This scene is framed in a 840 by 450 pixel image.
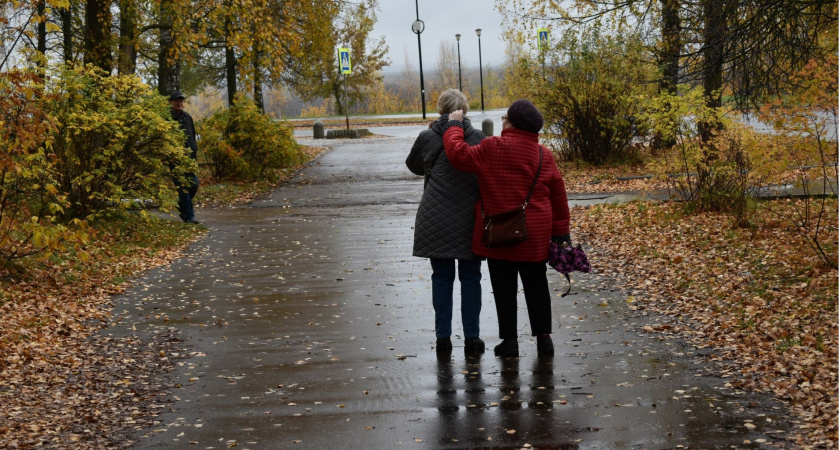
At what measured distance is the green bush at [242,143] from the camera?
18.2 meters

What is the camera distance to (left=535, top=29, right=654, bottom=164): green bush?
18.6 meters

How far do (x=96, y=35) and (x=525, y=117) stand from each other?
44.0ft

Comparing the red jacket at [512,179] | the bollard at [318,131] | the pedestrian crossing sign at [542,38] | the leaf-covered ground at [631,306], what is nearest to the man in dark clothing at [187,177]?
the leaf-covered ground at [631,306]

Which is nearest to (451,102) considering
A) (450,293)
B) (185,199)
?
(450,293)

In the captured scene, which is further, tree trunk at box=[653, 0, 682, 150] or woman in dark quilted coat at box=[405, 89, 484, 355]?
tree trunk at box=[653, 0, 682, 150]

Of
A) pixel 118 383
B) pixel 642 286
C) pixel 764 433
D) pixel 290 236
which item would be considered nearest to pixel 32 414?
pixel 118 383

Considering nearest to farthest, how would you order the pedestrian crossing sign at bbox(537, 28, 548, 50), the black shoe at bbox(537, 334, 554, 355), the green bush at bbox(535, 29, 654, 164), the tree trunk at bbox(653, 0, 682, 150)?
the black shoe at bbox(537, 334, 554, 355)
the tree trunk at bbox(653, 0, 682, 150)
the green bush at bbox(535, 29, 654, 164)
the pedestrian crossing sign at bbox(537, 28, 548, 50)

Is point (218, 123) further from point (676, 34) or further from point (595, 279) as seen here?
point (595, 279)

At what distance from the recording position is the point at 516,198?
5.86 m

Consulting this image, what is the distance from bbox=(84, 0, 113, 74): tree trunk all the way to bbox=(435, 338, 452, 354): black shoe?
40.9 ft

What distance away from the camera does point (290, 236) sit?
12.1 m

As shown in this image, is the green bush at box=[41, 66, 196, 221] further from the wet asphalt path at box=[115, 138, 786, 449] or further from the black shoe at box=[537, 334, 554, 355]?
the black shoe at box=[537, 334, 554, 355]

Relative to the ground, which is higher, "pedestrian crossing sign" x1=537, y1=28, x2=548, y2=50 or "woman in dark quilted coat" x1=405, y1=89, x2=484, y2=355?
"pedestrian crossing sign" x1=537, y1=28, x2=548, y2=50

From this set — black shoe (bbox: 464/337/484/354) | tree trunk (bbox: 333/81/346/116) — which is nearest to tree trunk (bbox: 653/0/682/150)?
black shoe (bbox: 464/337/484/354)
